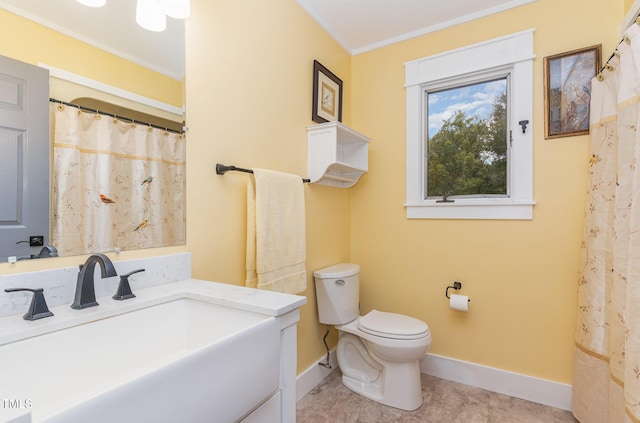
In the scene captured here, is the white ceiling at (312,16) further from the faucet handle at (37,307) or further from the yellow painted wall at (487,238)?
the faucet handle at (37,307)

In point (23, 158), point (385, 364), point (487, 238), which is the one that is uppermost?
point (23, 158)

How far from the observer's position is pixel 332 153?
6.35 ft

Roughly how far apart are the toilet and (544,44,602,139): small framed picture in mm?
1426

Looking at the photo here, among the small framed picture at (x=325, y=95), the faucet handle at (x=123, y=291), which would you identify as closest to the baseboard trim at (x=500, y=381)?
the small framed picture at (x=325, y=95)

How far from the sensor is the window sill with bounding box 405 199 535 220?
1.93 m

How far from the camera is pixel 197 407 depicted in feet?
2.01

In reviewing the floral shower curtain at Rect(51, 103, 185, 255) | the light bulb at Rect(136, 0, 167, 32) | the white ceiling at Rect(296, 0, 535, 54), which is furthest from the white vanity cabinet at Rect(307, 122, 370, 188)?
the light bulb at Rect(136, 0, 167, 32)

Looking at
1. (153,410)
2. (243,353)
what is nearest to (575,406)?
(243,353)

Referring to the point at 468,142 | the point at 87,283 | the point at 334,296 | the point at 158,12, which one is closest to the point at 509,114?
the point at 468,142

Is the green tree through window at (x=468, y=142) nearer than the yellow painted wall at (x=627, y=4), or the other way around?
the yellow painted wall at (x=627, y=4)

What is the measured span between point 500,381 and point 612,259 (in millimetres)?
1011

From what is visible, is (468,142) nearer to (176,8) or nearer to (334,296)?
(334,296)

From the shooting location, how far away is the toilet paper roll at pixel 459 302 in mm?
1995

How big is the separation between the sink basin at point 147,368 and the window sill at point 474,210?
165 centimetres
